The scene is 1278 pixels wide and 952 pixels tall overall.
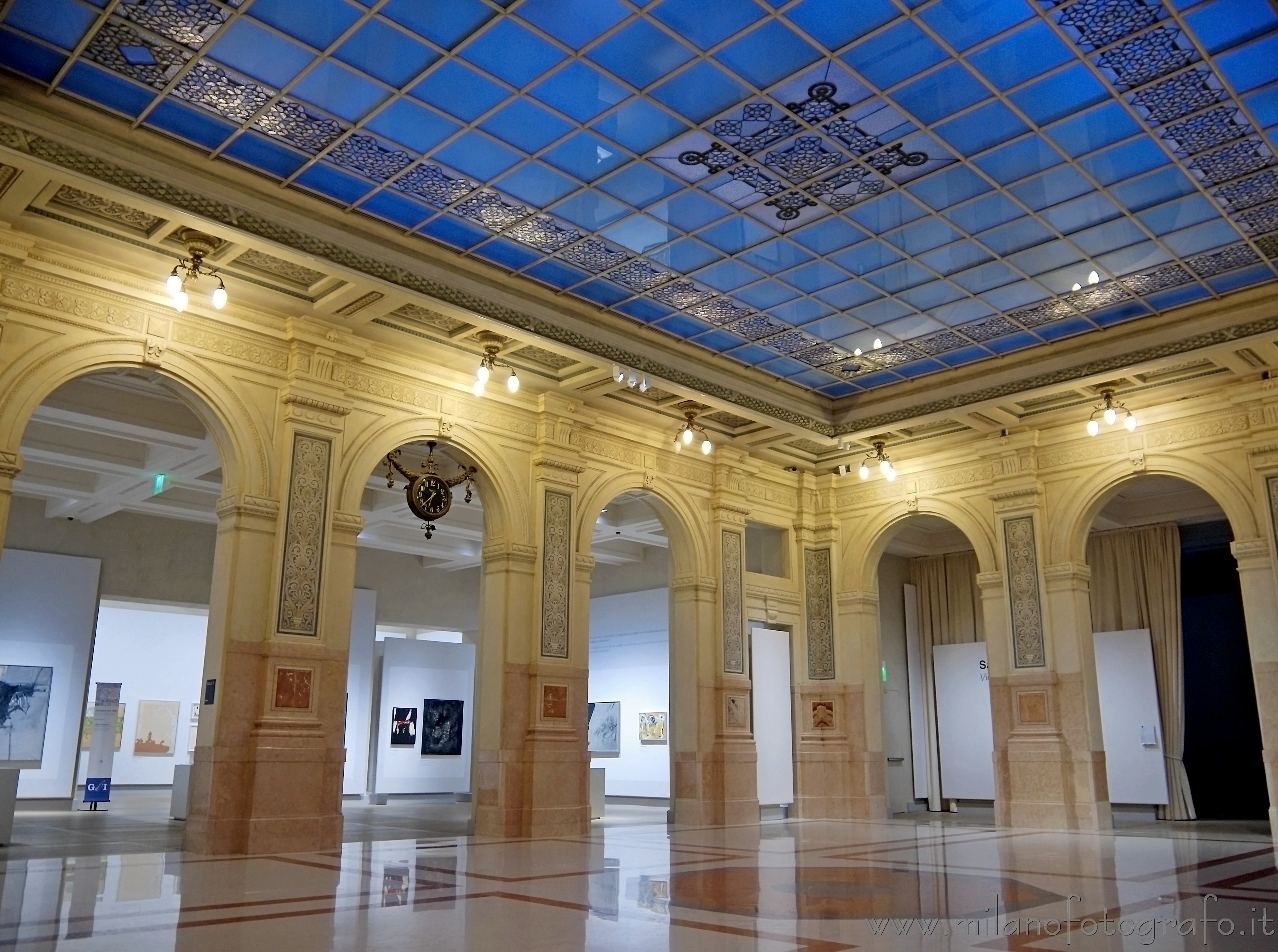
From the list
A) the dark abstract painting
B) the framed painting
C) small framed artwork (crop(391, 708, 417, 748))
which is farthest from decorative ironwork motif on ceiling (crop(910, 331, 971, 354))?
the framed painting

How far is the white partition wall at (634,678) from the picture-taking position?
842 inches

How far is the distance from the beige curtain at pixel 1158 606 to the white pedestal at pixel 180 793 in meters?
14.6

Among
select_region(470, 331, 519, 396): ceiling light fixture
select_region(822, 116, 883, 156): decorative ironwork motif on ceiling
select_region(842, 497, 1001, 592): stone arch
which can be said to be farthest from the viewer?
select_region(842, 497, 1001, 592): stone arch

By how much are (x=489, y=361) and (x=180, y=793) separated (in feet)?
26.0

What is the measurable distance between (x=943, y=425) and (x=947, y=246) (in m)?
5.25

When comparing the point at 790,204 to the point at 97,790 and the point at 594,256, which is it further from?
the point at 97,790

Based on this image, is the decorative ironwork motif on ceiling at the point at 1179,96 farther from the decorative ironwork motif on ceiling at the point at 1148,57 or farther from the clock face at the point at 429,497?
the clock face at the point at 429,497

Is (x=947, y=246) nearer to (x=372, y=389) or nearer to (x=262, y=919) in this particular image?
(x=372, y=389)

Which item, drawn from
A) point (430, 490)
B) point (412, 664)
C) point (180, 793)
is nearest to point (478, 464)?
point (430, 490)

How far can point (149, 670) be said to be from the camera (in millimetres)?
22719

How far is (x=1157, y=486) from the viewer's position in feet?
58.2

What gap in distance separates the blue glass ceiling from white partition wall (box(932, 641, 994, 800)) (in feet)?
32.5

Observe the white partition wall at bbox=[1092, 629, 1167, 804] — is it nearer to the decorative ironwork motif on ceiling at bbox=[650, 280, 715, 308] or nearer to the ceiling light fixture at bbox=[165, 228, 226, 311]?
the decorative ironwork motif on ceiling at bbox=[650, 280, 715, 308]

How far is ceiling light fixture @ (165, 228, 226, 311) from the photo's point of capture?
9.45m
